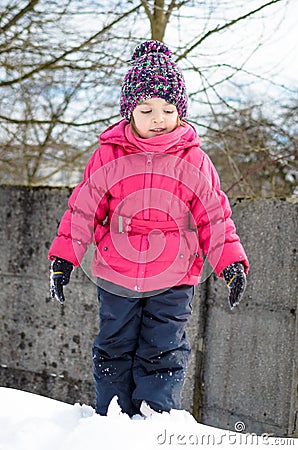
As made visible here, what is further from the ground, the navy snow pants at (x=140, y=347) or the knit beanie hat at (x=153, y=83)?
the knit beanie hat at (x=153, y=83)

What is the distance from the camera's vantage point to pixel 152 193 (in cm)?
215

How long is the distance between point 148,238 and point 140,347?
40 cm

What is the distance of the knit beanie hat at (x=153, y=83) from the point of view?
7.16 feet

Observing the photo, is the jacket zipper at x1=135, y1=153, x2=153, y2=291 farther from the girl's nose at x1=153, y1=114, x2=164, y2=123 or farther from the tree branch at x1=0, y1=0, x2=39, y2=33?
the tree branch at x1=0, y1=0, x2=39, y2=33

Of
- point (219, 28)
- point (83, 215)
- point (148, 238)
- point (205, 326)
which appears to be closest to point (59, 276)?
point (83, 215)

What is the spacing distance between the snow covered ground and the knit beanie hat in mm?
1075

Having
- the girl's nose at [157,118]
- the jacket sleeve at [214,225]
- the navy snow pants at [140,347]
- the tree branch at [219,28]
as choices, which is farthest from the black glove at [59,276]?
the tree branch at [219,28]

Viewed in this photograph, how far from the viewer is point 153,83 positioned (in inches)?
85.7

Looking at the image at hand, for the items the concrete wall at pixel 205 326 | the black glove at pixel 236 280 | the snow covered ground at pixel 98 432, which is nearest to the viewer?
the snow covered ground at pixel 98 432

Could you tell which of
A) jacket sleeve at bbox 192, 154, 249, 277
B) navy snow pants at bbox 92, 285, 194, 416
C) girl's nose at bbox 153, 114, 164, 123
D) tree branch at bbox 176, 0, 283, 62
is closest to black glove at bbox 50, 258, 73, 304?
navy snow pants at bbox 92, 285, 194, 416

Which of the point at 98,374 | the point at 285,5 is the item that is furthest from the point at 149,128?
the point at 285,5

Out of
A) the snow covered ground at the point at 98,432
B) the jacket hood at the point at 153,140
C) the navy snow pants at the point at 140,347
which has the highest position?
the jacket hood at the point at 153,140

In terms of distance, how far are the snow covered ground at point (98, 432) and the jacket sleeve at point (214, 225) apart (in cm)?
56

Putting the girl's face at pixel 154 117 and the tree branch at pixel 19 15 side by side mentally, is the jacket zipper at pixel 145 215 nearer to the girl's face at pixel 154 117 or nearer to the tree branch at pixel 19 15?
the girl's face at pixel 154 117
